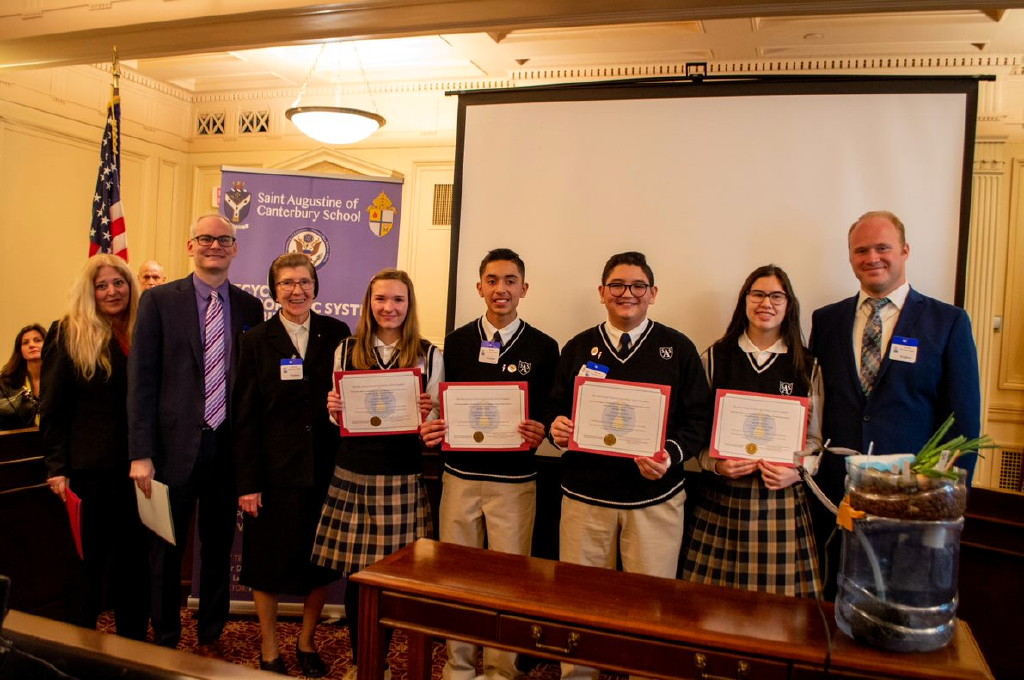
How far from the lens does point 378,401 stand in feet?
8.89

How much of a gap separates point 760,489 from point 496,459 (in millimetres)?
939

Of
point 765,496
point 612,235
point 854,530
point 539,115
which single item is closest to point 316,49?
point 539,115

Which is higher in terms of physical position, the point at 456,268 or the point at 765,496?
the point at 456,268

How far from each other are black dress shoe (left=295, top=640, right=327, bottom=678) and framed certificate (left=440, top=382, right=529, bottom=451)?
1054 millimetres

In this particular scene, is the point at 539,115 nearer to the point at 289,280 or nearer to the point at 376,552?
the point at 289,280

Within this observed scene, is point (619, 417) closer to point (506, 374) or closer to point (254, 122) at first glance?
point (506, 374)

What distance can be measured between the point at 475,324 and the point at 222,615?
167 cm

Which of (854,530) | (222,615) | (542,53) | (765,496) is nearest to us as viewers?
(854,530)

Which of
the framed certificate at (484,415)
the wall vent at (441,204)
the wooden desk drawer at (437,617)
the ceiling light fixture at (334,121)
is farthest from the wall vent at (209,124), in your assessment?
the wooden desk drawer at (437,617)

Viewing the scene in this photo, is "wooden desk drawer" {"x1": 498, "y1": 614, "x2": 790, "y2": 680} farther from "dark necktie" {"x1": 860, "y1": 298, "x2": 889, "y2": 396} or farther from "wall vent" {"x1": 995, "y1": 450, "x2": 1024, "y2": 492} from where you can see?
"wall vent" {"x1": 995, "y1": 450, "x2": 1024, "y2": 492}

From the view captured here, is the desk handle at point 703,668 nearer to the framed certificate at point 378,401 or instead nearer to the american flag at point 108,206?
the framed certificate at point 378,401

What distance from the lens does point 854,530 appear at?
1.71 metres

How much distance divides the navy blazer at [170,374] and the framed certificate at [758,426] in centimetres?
196

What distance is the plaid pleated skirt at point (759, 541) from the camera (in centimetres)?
253
